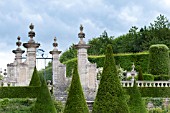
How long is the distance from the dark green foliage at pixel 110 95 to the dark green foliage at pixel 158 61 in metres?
17.4

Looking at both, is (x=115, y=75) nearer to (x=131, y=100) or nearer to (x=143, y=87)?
(x=131, y=100)

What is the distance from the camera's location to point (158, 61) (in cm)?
3506

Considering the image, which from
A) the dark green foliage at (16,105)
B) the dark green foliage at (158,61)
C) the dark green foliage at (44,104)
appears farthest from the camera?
the dark green foliage at (158,61)

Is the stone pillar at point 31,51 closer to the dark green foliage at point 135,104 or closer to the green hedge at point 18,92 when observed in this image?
the green hedge at point 18,92

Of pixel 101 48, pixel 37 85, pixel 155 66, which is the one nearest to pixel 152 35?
pixel 101 48

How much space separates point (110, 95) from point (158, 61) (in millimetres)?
18458

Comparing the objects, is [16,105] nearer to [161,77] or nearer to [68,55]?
[161,77]

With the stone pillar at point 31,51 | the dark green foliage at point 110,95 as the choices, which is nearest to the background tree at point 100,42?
the stone pillar at point 31,51

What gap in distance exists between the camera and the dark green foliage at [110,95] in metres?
17.1

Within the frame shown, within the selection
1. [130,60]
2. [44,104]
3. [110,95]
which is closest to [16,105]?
[44,104]

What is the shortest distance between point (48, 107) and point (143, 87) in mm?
8358

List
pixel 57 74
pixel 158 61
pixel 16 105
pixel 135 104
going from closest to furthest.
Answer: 1. pixel 135 104
2. pixel 16 105
3. pixel 57 74
4. pixel 158 61

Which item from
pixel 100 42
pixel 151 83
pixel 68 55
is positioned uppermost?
pixel 100 42

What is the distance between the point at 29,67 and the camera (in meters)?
31.1
